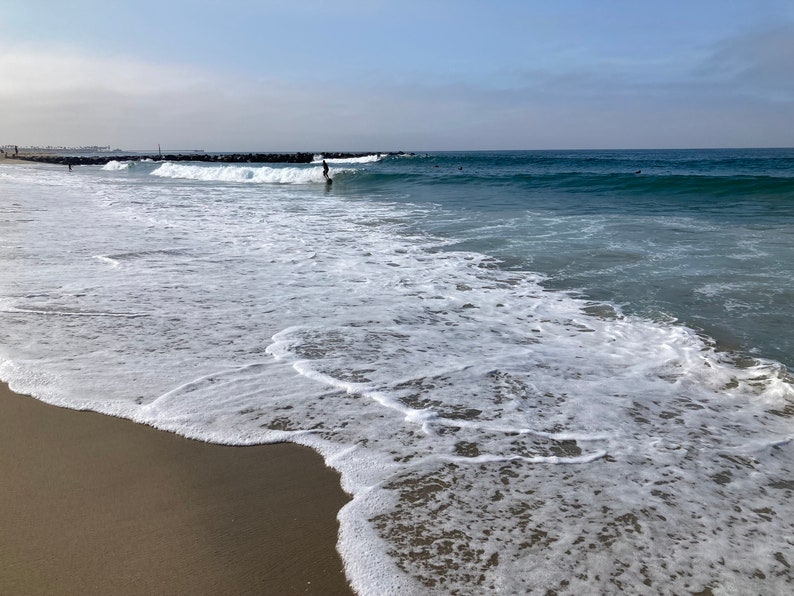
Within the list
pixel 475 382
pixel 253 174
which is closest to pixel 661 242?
pixel 475 382

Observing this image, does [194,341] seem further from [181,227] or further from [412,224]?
[412,224]

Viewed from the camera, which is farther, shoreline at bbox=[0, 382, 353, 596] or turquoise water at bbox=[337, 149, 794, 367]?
turquoise water at bbox=[337, 149, 794, 367]

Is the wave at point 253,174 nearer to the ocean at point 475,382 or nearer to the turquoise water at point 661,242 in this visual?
the turquoise water at point 661,242

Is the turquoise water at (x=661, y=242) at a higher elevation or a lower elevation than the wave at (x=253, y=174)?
lower

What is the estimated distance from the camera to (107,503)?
2.53 meters

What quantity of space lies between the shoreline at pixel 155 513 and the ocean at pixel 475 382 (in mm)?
146

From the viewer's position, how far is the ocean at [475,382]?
91.2 inches

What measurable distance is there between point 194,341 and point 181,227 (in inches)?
319

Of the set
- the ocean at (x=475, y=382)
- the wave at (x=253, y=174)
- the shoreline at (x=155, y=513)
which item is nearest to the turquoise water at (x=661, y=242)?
the ocean at (x=475, y=382)

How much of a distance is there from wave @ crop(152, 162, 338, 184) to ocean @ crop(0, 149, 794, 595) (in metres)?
27.1

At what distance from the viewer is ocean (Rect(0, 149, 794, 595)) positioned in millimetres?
2316

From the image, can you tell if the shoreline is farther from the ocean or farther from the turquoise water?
the turquoise water

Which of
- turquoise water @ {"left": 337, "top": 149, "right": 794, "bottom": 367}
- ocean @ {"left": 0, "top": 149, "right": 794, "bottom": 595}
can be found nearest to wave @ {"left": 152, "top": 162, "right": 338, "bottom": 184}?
turquoise water @ {"left": 337, "top": 149, "right": 794, "bottom": 367}

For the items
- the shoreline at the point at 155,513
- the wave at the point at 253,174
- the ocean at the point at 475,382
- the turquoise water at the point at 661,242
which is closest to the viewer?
the shoreline at the point at 155,513
